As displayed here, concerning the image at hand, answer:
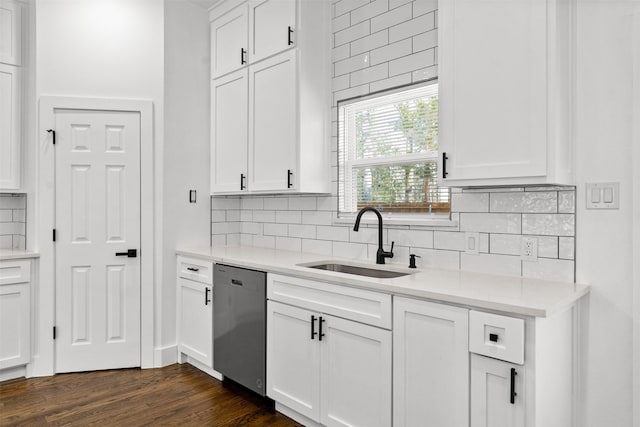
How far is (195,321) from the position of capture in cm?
336

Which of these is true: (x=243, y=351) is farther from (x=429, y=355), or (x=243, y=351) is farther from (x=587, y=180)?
(x=587, y=180)

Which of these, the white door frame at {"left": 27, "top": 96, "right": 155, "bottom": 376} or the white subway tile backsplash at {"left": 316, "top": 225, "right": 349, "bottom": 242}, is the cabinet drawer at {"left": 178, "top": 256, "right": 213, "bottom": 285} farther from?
the white door frame at {"left": 27, "top": 96, "right": 155, "bottom": 376}

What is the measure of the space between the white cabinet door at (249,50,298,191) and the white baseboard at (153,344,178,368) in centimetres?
148

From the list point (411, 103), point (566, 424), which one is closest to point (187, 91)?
point (411, 103)

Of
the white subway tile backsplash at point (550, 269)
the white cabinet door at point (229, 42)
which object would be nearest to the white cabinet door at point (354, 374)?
the white subway tile backsplash at point (550, 269)

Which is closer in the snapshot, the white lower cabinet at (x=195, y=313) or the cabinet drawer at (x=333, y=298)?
the cabinet drawer at (x=333, y=298)

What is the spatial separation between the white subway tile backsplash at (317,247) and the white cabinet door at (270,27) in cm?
138

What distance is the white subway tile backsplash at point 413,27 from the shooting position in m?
2.53

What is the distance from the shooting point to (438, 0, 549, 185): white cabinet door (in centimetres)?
184

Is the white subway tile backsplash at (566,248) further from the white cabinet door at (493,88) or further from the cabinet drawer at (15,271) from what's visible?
the cabinet drawer at (15,271)

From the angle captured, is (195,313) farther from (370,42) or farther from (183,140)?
(370,42)

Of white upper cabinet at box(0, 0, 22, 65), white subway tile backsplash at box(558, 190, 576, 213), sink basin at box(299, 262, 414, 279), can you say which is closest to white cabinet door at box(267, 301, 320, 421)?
sink basin at box(299, 262, 414, 279)

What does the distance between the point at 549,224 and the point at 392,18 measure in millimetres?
1549

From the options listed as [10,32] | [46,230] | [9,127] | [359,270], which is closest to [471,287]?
[359,270]
